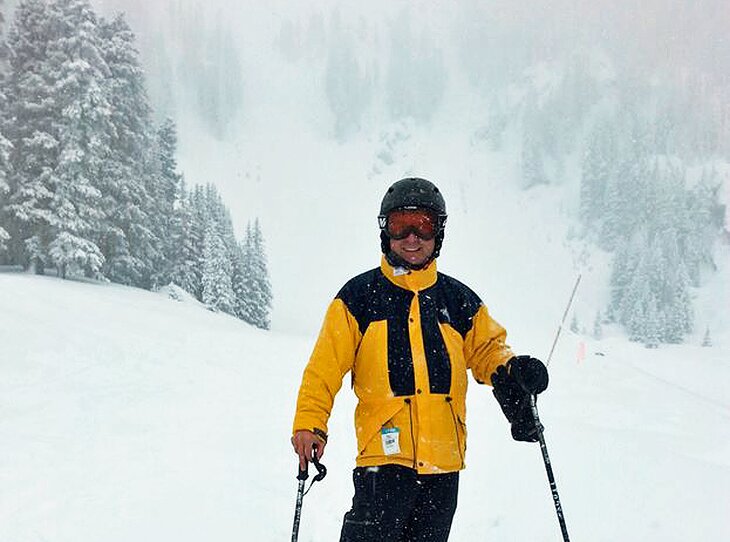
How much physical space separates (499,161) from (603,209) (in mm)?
52703

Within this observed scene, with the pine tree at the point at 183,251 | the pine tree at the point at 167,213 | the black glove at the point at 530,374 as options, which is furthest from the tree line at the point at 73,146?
the black glove at the point at 530,374

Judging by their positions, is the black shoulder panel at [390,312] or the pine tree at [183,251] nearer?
the black shoulder panel at [390,312]

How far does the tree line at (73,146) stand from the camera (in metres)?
24.8

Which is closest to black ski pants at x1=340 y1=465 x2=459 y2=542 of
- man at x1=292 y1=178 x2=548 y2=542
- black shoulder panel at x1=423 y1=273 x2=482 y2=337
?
man at x1=292 y1=178 x2=548 y2=542

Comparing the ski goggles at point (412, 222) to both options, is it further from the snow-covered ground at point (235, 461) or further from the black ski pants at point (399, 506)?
the snow-covered ground at point (235, 461)

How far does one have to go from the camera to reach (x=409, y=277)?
119 inches

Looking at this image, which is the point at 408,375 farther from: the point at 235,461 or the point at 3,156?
the point at 3,156

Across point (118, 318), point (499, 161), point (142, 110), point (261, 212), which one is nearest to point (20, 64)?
point (142, 110)

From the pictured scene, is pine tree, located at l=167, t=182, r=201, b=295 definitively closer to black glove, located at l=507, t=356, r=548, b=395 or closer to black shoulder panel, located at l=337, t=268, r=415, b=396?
black shoulder panel, located at l=337, t=268, r=415, b=396

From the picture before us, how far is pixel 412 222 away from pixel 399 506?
55.7 inches

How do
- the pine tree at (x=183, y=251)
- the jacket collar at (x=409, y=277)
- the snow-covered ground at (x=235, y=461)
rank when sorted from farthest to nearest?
the pine tree at (x=183, y=251) → the snow-covered ground at (x=235, y=461) → the jacket collar at (x=409, y=277)

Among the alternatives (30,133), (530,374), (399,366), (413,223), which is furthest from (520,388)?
(30,133)

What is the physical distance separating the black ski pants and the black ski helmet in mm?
1066

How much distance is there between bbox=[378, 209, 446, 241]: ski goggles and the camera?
3066mm
